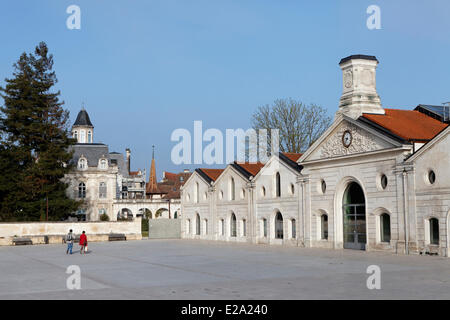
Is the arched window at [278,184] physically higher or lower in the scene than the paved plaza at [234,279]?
higher

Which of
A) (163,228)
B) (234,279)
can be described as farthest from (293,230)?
(163,228)

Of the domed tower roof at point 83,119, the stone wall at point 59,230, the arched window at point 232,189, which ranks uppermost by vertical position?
the domed tower roof at point 83,119

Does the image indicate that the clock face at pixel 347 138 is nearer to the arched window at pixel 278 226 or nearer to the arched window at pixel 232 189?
the arched window at pixel 278 226

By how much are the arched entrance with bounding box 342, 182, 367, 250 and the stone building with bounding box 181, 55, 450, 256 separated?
2.4 inches

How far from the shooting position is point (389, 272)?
65.6 feet

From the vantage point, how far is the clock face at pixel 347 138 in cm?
3362

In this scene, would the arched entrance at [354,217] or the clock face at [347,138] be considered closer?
the arched entrance at [354,217]

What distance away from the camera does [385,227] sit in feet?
104

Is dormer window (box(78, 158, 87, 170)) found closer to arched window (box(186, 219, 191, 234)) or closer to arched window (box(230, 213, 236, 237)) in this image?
arched window (box(186, 219, 191, 234))

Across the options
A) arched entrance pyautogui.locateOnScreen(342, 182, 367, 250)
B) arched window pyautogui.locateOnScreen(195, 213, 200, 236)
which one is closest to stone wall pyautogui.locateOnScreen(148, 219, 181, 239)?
arched window pyautogui.locateOnScreen(195, 213, 200, 236)

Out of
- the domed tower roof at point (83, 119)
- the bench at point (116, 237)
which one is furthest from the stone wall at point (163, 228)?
the domed tower roof at point (83, 119)

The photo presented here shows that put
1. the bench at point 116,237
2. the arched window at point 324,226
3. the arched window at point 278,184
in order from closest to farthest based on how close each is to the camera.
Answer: the arched window at point 324,226 → the arched window at point 278,184 → the bench at point 116,237

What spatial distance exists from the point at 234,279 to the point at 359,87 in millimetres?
22261

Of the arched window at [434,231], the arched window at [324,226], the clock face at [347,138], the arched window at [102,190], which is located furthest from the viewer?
the arched window at [102,190]
